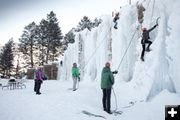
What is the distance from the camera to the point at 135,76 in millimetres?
16797

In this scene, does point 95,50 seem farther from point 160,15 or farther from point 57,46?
point 57,46

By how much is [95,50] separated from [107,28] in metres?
3.29

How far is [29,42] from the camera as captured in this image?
62.3 m

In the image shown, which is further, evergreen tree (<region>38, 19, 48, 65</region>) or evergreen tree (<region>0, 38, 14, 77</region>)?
evergreen tree (<region>0, 38, 14, 77</region>)

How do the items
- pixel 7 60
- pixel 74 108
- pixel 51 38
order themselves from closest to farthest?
pixel 74 108
pixel 51 38
pixel 7 60

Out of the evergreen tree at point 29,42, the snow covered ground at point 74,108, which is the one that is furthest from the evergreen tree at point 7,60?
the snow covered ground at point 74,108

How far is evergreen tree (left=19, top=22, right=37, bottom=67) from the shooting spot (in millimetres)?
62250

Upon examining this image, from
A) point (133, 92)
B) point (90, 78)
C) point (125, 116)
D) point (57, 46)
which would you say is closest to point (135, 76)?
point (133, 92)

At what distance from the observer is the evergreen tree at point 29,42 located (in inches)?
2451

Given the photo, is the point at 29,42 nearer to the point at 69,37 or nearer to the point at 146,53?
Result: the point at 69,37

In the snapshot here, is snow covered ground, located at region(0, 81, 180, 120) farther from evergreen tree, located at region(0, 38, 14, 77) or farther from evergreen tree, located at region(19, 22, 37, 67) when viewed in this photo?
evergreen tree, located at region(0, 38, 14, 77)

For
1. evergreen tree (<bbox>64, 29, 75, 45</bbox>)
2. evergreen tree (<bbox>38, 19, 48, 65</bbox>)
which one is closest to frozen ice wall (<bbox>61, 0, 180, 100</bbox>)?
evergreen tree (<bbox>38, 19, 48, 65</bbox>)

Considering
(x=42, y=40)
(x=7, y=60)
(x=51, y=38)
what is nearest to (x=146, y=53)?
(x=42, y=40)

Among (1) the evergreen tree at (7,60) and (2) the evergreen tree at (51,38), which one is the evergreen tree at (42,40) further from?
(1) the evergreen tree at (7,60)
